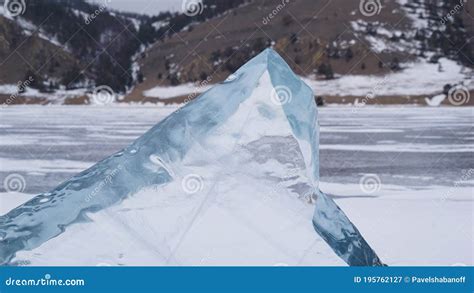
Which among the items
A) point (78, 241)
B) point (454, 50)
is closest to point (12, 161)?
point (78, 241)

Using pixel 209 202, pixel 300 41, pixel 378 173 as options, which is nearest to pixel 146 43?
pixel 378 173

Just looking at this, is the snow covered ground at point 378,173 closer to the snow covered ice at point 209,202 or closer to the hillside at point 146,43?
the snow covered ice at point 209,202

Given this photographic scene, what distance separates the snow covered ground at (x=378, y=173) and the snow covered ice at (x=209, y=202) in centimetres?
6

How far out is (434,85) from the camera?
13984mm

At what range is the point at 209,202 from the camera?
3135mm

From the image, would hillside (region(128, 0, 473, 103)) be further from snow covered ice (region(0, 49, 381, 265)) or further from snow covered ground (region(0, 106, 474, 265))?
snow covered ice (region(0, 49, 381, 265))

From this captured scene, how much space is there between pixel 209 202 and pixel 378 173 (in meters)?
3.75

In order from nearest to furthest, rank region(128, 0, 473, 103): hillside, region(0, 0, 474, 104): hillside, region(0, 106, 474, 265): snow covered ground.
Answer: region(0, 106, 474, 265): snow covered ground → region(0, 0, 474, 104): hillside → region(128, 0, 473, 103): hillside

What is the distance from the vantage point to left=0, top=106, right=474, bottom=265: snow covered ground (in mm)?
4043

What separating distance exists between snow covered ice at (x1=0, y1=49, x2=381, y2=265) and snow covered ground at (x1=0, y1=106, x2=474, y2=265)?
6 cm

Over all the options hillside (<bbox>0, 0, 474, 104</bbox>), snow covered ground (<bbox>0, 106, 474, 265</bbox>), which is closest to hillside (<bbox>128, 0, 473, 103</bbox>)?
hillside (<bbox>0, 0, 474, 104</bbox>)

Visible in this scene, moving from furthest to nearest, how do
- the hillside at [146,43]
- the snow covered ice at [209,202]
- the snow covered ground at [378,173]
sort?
the hillside at [146,43] < the snow covered ground at [378,173] < the snow covered ice at [209,202]

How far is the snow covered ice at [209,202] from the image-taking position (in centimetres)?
310

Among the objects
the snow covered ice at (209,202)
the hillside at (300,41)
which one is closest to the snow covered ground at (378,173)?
the snow covered ice at (209,202)
